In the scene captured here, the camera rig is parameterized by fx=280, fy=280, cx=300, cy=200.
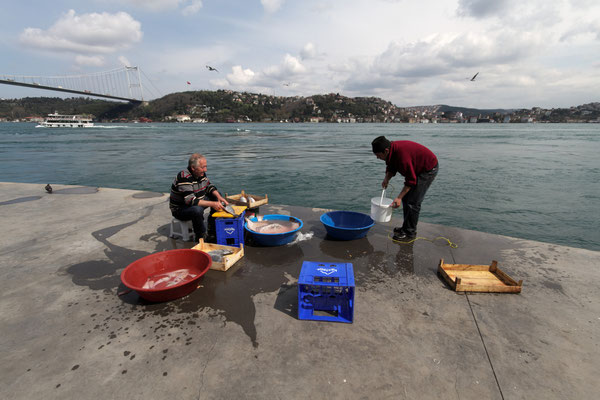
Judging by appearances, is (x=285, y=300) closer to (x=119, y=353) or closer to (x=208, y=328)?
(x=208, y=328)

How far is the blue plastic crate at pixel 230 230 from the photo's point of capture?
4230mm

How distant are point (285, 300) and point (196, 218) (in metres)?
2.11

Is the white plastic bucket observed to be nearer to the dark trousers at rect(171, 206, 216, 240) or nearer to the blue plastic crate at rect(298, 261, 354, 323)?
the blue plastic crate at rect(298, 261, 354, 323)

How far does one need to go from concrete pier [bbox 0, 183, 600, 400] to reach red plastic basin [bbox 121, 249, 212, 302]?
0.52 ft

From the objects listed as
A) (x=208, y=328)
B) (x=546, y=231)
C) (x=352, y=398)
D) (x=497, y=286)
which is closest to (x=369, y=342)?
(x=352, y=398)

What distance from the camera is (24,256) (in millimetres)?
4234

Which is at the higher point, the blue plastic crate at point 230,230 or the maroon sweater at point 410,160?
the maroon sweater at point 410,160

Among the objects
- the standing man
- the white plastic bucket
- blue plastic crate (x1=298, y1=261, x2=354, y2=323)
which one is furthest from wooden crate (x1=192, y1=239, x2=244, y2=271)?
the white plastic bucket

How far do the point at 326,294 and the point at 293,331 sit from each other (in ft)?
1.59

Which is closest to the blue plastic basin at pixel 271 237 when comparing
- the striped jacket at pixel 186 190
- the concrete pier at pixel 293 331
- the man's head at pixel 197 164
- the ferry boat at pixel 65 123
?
the concrete pier at pixel 293 331

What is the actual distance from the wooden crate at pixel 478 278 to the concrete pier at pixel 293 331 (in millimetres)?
111

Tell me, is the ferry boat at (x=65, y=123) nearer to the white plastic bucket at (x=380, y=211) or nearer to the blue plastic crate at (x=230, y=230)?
the blue plastic crate at (x=230, y=230)

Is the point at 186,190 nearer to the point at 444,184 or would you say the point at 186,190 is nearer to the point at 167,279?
the point at 167,279

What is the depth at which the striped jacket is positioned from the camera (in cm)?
427
